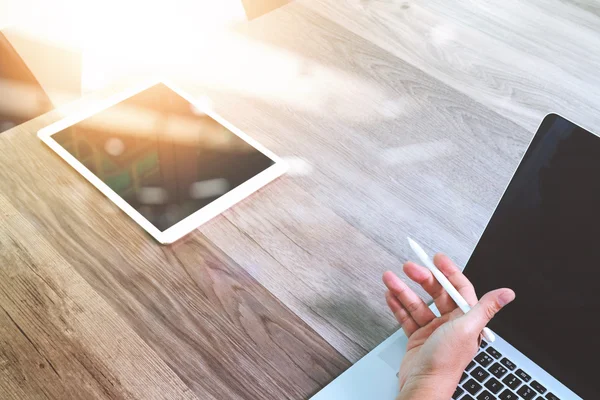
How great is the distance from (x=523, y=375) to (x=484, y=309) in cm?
12

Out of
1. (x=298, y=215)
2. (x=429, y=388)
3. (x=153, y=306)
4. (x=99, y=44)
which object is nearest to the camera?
(x=429, y=388)

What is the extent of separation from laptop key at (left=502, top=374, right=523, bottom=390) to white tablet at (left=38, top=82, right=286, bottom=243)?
16.1 inches

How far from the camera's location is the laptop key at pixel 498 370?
75cm

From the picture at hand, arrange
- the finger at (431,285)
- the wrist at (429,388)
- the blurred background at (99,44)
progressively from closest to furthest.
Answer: the wrist at (429,388) < the finger at (431,285) < the blurred background at (99,44)

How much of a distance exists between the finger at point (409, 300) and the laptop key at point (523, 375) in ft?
0.37

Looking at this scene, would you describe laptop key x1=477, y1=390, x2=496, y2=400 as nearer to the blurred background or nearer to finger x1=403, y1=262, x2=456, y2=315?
finger x1=403, y1=262, x2=456, y2=315

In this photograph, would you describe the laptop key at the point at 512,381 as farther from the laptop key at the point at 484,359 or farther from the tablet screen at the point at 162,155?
the tablet screen at the point at 162,155

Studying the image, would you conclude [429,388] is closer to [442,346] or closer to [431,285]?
Result: [442,346]

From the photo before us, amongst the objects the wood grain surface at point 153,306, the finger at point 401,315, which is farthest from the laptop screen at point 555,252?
the wood grain surface at point 153,306

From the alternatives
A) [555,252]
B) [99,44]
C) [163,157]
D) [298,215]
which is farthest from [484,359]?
[99,44]

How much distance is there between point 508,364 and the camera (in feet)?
2.48

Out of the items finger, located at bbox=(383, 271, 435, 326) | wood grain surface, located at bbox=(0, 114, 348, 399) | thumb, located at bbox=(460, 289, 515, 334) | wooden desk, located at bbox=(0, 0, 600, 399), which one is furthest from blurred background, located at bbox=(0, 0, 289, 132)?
thumb, located at bbox=(460, 289, 515, 334)

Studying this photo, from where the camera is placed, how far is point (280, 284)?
0.82 meters

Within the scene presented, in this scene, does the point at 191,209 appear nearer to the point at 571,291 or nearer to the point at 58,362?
the point at 58,362
